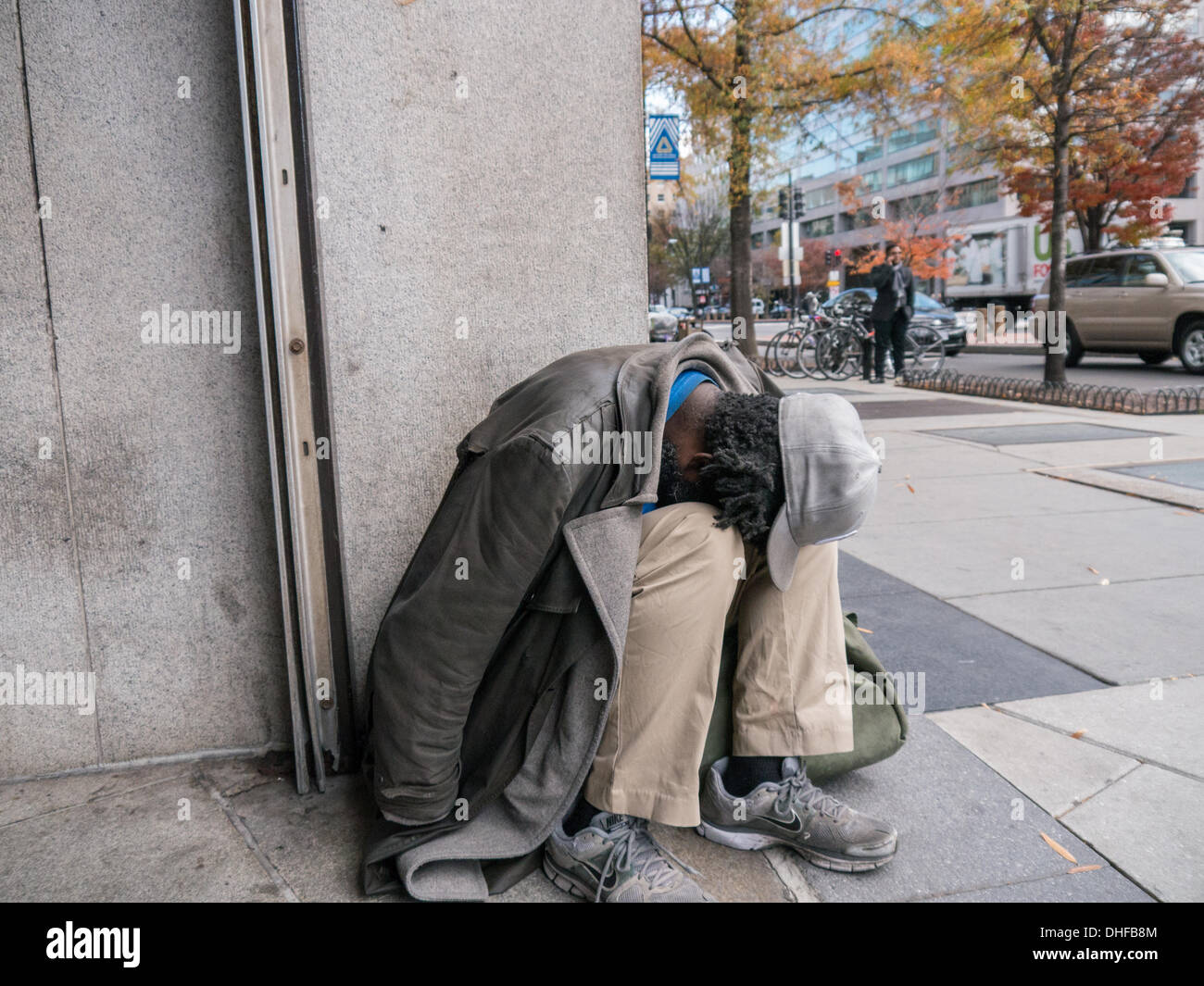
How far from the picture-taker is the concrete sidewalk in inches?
82.0

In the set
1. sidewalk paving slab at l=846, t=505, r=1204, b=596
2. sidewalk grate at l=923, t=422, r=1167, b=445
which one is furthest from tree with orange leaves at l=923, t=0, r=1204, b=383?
sidewalk paving slab at l=846, t=505, r=1204, b=596

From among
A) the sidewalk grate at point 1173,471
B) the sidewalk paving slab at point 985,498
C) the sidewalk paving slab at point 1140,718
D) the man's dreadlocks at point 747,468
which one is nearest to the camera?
the man's dreadlocks at point 747,468

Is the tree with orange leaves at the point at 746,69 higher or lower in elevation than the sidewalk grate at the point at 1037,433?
higher

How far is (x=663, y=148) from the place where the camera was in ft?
40.1

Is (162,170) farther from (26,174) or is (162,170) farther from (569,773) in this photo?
(569,773)

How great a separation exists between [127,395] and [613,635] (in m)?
1.40

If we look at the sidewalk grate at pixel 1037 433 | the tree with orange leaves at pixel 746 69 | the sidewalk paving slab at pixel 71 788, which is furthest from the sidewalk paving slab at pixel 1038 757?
the tree with orange leaves at pixel 746 69

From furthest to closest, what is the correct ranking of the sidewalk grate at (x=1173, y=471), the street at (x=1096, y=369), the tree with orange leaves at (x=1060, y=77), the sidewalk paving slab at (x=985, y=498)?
the street at (x=1096, y=369) < the tree with orange leaves at (x=1060, y=77) < the sidewalk grate at (x=1173, y=471) < the sidewalk paving slab at (x=985, y=498)

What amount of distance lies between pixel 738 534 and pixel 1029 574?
2.59 metres

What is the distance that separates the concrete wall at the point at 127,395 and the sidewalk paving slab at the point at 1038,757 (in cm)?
195

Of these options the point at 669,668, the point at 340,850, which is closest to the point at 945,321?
the point at 669,668

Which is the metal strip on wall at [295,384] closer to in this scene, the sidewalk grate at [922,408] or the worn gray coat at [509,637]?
the worn gray coat at [509,637]

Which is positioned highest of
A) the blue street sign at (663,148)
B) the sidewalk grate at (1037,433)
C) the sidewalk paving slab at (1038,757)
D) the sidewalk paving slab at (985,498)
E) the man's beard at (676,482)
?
the blue street sign at (663,148)

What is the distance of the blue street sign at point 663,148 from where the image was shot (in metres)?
12.0
